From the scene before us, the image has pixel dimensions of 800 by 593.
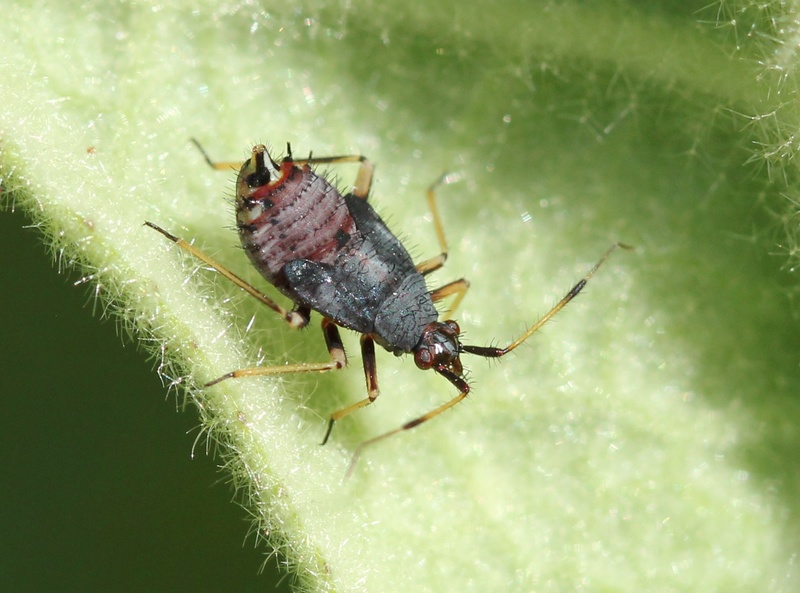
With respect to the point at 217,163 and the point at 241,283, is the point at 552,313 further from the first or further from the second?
the point at 217,163

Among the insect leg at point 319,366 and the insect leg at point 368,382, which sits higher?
the insect leg at point 319,366

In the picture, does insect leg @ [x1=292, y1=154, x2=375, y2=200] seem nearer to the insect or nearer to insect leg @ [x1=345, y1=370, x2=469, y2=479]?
the insect

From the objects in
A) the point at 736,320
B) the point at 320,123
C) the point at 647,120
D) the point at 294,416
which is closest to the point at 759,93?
the point at 647,120

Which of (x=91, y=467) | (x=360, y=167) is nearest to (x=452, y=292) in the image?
(x=360, y=167)

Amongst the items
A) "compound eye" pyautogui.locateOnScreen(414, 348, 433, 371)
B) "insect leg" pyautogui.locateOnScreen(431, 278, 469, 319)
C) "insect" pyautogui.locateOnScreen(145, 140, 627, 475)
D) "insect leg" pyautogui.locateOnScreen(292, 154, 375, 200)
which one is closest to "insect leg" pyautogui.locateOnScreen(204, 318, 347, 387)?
"insect" pyautogui.locateOnScreen(145, 140, 627, 475)

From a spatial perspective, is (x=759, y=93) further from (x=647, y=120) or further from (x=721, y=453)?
(x=721, y=453)

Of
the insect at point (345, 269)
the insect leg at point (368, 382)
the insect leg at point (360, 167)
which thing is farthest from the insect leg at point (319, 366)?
the insect leg at point (360, 167)

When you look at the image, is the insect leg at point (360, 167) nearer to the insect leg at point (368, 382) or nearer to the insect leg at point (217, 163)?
the insect leg at point (217, 163)
